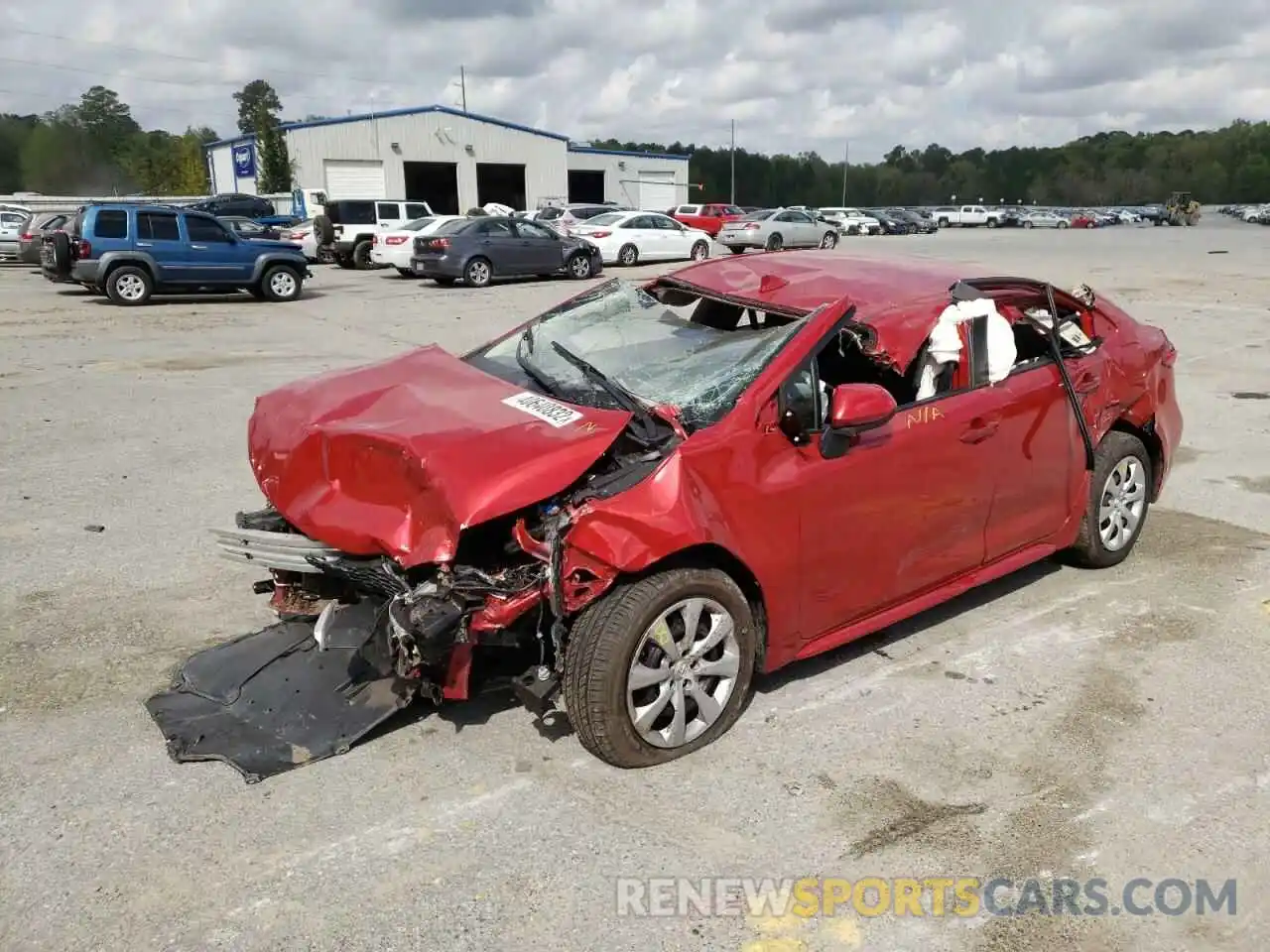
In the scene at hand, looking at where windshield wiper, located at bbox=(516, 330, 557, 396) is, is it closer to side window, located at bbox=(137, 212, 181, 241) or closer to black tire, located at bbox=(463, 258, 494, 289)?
side window, located at bbox=(137, 212, 181, 241)

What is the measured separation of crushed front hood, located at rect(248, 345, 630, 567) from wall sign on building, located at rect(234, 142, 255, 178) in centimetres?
5240

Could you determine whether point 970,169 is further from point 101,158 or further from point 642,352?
point 642,352

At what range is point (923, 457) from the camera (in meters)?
3.99

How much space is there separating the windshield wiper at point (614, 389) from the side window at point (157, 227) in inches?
609

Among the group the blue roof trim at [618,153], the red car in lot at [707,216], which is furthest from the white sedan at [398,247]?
the blue roof trim at [618,153]

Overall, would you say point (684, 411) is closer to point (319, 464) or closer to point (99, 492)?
point (319, 464)

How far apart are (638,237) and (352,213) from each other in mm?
8031

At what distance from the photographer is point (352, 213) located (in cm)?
2745

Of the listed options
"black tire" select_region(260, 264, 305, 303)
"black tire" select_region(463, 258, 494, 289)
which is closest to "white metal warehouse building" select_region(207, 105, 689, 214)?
"black tire" select_region(463, 258, 494, 289)

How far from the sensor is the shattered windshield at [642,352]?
377cm

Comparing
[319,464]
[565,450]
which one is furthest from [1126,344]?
[319,464]

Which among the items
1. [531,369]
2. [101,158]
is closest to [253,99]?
[101,158]

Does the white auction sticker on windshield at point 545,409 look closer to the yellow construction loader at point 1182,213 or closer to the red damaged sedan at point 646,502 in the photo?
the red damaged sedan at point 646,502

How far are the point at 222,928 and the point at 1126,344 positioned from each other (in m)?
4.87
